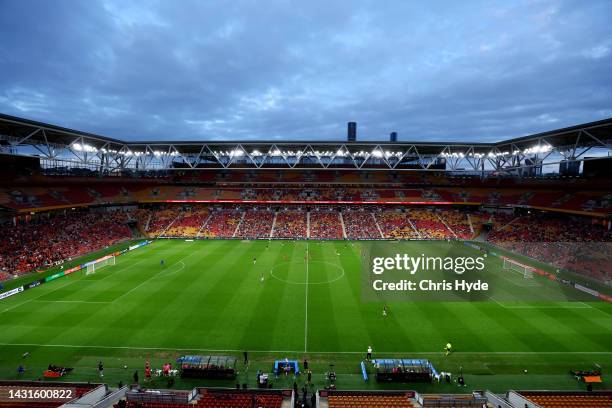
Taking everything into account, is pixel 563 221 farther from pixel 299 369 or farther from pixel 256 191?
pixel 256 191

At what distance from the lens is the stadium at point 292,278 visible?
16.2m

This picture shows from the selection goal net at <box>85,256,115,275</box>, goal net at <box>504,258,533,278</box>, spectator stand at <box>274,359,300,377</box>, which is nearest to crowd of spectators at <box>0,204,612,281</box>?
goal net at <box>504,258,533,278</box>

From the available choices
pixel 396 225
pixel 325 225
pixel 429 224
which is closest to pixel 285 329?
pixel 325 225

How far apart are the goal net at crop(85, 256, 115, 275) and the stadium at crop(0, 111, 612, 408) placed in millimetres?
432

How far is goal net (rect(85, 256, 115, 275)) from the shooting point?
33688 millimetres

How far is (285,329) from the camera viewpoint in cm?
2150

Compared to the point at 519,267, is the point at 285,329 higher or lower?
lower

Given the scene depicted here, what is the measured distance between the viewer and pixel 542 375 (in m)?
16.6

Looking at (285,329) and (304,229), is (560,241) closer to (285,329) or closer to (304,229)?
(304,229)

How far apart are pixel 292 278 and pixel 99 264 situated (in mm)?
23328

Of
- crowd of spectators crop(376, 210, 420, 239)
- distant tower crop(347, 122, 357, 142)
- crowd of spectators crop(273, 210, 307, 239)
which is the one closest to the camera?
crowd of spectators crop(376, 210, 420, 239)

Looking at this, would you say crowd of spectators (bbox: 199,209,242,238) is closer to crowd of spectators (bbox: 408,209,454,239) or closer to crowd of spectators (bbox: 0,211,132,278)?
crowd of spectators (bbox: 0,211,132,278)

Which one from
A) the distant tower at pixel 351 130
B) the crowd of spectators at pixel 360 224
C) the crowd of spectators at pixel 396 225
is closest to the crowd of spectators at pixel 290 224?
the crowd of spectators at pixel 360 224

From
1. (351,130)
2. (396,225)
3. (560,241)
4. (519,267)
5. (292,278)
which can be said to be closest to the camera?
(292,278)
